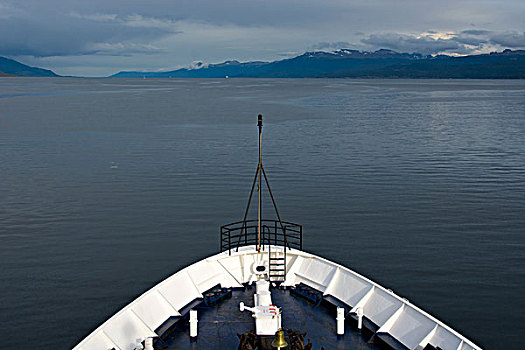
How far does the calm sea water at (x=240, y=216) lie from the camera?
24.5m

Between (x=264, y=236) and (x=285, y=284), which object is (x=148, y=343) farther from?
(x=264, y=236)

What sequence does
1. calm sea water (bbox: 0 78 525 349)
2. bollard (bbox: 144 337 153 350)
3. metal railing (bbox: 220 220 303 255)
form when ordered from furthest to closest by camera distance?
calm sea water (bbox: 0 78 525 349), metal railing (bbox: 220 220 303 255), bollard (bbox: 144 337 153 350)

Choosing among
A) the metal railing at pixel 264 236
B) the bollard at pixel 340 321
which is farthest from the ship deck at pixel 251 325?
the metal railing at pixel 264 236

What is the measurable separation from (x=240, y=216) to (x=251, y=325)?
20.2 meters

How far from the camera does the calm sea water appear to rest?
2445 cm

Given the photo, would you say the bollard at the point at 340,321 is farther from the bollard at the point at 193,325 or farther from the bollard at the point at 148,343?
the bollard at the point at 148,343

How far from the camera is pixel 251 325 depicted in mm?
16125

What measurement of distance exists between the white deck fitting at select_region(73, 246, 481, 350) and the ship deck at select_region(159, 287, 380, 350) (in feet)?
2.35

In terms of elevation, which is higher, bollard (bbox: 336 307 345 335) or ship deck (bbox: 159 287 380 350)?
bollard (bbox: 336 307 345 335)

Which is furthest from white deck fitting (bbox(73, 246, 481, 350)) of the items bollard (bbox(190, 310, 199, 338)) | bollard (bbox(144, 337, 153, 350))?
bollard (bbox(190, 310, 199, 338))

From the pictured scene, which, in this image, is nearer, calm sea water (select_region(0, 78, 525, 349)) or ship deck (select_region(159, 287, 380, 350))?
ship deck (select_region(159, 287, 380, 350))

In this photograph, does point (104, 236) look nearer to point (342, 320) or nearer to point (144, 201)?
point (144, 201)

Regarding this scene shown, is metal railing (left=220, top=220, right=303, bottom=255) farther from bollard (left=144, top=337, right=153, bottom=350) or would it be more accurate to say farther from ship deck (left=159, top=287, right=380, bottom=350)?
bollard (left=144, top=337, right=153, bottom=350)

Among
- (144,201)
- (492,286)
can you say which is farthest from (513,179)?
(144,201)
